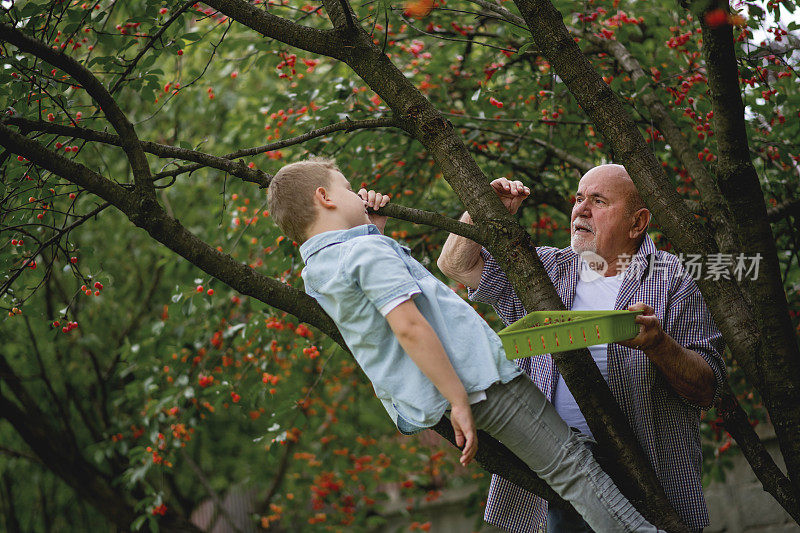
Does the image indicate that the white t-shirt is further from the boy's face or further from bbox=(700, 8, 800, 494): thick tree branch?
the boy's face

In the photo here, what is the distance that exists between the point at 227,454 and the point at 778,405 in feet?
24.0

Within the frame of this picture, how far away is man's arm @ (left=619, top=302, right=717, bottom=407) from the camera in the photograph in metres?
2.14

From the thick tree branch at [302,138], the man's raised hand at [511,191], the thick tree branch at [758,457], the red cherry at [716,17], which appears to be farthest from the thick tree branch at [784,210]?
the thick tree branch at [302,138]

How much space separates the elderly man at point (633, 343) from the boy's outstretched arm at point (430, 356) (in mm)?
520

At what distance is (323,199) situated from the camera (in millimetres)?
2428

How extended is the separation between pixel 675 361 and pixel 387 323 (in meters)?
0.86

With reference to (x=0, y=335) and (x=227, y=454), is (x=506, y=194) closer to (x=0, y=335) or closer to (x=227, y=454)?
(x=0, y=335)

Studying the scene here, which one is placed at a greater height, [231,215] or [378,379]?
[231,215]

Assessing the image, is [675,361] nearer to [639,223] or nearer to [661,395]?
[661,395]

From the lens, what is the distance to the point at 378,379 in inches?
88.0

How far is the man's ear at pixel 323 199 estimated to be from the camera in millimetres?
2424

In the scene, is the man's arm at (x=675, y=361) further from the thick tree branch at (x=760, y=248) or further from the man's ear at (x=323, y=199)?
the man's ear at (x=323, y=199)

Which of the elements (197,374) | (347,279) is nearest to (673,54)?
(347,279)

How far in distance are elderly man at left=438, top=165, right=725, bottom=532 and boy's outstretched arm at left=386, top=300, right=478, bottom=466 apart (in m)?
0.52
